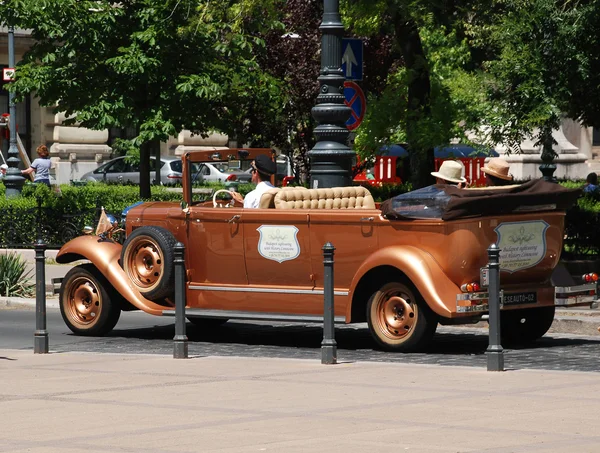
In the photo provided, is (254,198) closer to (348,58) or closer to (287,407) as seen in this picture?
(287,407)

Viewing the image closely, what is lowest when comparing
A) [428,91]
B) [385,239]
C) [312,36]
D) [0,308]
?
[0,308]

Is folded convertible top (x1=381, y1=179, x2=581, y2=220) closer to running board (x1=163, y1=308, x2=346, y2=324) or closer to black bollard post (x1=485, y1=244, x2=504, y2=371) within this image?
black bollard post (x1=485, y1=244, x2=504, y2=371)

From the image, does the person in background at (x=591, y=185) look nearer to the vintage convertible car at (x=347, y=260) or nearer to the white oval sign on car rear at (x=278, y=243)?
the vintage convertible car at (x=347, y=260)

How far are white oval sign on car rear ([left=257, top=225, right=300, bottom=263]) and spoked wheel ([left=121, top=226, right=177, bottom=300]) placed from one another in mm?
954

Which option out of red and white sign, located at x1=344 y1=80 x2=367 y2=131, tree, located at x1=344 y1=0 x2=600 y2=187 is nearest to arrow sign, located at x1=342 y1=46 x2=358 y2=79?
red and white sign, located at x1=344 y1=80 x2=367 y2=131

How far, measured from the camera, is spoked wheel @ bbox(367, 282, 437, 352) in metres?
12.0

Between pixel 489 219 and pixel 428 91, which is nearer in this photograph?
pixel 489 219

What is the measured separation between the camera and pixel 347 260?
40.7 ft

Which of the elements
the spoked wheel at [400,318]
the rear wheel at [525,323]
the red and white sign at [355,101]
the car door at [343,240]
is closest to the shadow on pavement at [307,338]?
the rear wheel at [525,323]

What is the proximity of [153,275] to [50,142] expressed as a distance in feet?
103

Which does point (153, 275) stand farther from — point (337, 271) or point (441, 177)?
point (441, 177)

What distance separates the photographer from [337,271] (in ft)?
41.1

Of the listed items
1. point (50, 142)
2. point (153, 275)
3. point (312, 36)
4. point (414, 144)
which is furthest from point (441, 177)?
point (50, 142)

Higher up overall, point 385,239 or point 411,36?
point 411,36
